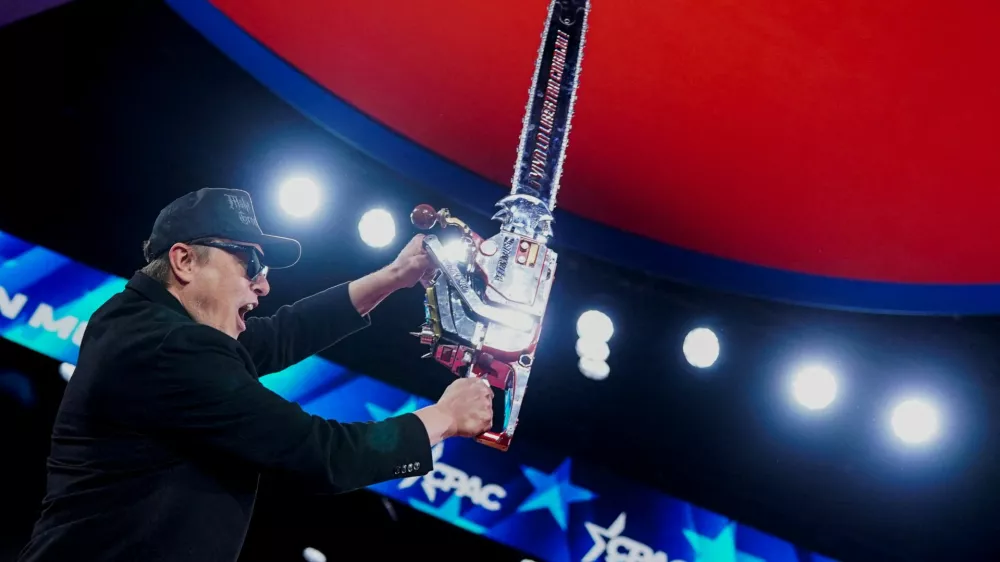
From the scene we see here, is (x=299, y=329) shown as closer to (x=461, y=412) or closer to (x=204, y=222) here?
(x=204, y=222)

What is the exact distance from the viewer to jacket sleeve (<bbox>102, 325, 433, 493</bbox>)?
1.39 m

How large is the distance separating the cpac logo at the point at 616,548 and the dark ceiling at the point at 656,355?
267 mm

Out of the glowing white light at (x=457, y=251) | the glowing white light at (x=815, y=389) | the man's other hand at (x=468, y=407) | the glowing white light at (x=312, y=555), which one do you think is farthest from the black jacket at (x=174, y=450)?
the glowing white light at (x=815, y=389)

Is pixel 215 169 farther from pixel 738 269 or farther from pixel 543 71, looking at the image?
pixel 738 269

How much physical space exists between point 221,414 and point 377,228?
179 centimetres

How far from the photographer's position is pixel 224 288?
1685 millimetres

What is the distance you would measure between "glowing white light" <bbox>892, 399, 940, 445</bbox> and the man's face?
3026 millimetres

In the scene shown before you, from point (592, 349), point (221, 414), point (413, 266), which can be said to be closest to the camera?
point (221, 414)

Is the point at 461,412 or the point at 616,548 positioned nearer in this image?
the point at 461,412

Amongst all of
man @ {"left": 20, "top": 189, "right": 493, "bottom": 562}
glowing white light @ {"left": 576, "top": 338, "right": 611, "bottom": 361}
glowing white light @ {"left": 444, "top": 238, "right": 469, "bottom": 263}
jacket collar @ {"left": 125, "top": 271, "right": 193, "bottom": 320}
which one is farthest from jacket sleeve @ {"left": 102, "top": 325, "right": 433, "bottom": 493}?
glowing white light @ {"left": 576, "top": 338, "right": 611, "bottom": 361}

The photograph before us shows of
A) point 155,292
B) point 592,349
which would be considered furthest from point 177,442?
point 592,349

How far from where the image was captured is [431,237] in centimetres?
175

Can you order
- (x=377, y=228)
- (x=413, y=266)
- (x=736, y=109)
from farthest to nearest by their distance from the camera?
(x=377, y=228) → (x=736, y=109) → (x=413, y=266)

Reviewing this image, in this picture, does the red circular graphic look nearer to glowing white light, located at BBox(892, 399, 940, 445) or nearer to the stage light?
glowing white light, located at BBox(892, 399, 940, 445)
